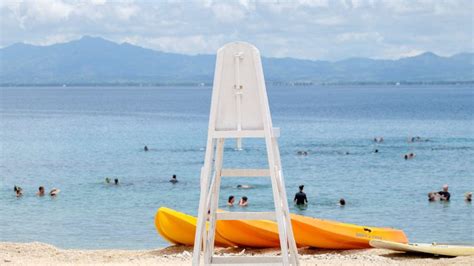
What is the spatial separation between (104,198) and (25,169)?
13911 millimetres

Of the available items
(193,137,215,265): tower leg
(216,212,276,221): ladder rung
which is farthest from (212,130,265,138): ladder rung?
(216,212,276,221): ladder rung

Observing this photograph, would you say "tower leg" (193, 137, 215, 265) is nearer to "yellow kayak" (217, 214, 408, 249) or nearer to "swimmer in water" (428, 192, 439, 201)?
"yellow kayak" (217, 214, 408, 249)

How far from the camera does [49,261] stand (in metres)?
17.0

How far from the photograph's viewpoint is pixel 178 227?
19969 mm

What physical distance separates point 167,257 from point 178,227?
8.27 feet

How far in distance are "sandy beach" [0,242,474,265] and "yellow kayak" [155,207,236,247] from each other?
18 centimetres

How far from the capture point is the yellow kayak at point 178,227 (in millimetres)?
19769

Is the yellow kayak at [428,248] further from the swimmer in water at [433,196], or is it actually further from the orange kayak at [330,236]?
the swimmer in water at [433,196]

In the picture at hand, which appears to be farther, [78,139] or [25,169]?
[78,139]

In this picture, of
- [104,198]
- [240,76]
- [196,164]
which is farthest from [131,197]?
[240,76]

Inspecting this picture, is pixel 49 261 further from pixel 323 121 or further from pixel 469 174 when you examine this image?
→ pixel 323 121

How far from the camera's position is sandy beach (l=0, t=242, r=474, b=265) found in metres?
16.4

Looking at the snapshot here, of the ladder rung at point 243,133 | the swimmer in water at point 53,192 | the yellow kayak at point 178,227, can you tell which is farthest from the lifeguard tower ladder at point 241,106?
the swimmer in water at point 53,192

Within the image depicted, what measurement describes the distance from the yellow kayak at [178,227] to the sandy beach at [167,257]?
0.18 metres
